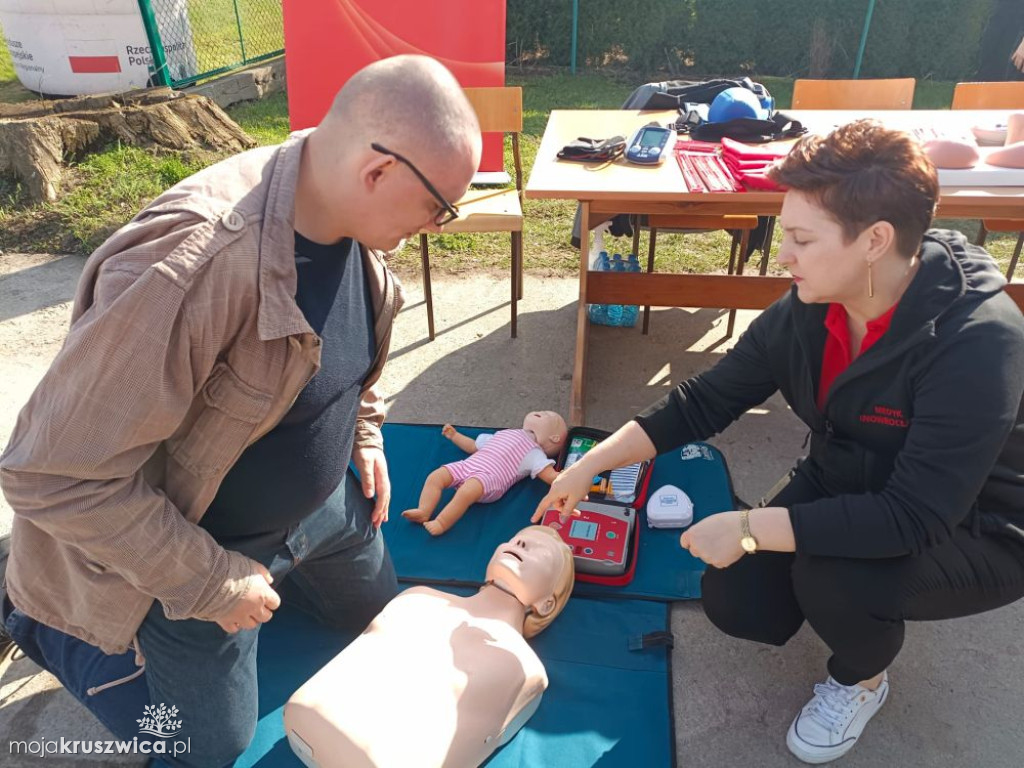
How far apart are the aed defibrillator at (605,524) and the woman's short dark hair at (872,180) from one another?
4.12 ft

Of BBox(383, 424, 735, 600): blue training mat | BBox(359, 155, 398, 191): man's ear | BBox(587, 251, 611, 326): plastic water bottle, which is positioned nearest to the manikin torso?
BBox(383, 424, 735, 600): blue training mat

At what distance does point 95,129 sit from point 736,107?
5.43m

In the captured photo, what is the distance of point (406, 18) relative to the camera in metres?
5.93

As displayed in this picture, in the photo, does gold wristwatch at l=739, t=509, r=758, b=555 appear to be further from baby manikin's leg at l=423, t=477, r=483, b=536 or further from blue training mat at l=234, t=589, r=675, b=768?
baby manikin's leg at l=423, t=477, r=483, b=536

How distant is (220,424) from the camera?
5.22 feet

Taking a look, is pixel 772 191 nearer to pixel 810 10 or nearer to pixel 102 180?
pixel 102 180

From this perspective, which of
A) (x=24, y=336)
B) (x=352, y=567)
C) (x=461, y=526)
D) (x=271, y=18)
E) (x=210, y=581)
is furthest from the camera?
(x=271, y=18)

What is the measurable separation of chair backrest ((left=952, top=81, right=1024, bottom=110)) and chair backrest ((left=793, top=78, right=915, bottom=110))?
0.29 meters

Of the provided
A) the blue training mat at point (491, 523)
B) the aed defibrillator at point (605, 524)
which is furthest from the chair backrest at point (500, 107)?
the aed defibrillator at point (605, 524)

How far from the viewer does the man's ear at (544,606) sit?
2.38m

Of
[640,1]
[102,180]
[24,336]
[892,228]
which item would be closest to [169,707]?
[892,228]

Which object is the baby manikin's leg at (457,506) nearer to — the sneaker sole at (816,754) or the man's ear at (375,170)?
the sneaker sole at (816,754)

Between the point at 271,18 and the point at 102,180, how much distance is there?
223 inches

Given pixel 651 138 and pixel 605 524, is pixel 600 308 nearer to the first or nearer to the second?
pixel 651 138
